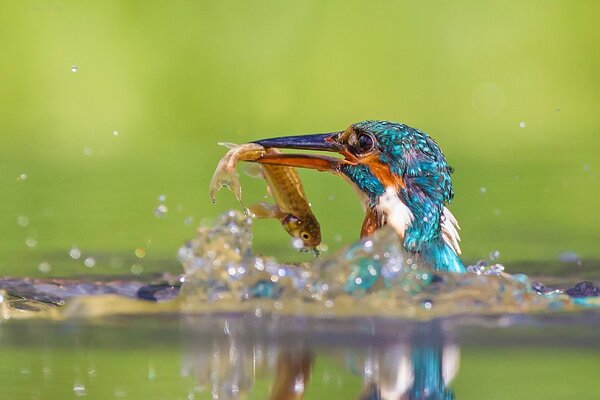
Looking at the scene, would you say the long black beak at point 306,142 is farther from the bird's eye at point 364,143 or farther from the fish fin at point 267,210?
the fish fin at point 267,210

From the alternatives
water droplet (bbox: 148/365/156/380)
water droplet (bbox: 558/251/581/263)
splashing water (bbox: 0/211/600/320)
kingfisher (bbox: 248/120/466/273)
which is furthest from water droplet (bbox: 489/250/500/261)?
water droplet (bbox: 148/365/156/380)

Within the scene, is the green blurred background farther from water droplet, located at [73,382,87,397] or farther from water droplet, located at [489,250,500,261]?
water droplet, located at [73,382,87,397]

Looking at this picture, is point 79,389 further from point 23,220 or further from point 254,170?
point 23,220

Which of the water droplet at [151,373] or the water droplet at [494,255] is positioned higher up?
the water droplet at [494,255]

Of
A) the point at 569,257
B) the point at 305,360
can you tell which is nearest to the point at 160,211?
the point at 569,257

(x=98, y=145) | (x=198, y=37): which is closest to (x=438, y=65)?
(x=198, y=37)

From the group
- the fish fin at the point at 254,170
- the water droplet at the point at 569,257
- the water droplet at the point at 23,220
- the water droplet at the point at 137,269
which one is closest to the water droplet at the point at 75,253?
the water droplet at the point at 137,269

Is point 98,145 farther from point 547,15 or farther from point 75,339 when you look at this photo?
point 75,339
